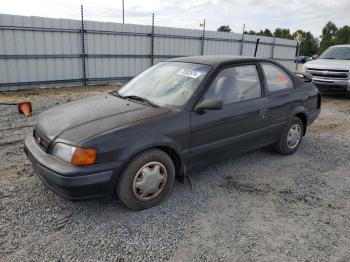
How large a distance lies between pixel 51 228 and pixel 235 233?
1.74 meters

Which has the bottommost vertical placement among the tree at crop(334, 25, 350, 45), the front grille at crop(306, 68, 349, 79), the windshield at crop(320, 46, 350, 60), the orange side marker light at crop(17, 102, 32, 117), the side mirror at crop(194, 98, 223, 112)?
the orange side marker light at crop(17, 102, 32, 117)

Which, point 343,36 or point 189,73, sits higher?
point 343,36

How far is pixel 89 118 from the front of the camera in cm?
329

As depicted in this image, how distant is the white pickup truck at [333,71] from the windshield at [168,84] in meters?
7.61

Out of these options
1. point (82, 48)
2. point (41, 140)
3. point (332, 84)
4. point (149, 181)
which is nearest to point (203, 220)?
point (149, 181)

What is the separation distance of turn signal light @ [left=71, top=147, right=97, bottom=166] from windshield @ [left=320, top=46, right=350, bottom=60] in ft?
34.4

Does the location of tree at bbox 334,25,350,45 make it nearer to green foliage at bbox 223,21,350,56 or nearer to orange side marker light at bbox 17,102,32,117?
green foliage at bbox 223,21,350,56

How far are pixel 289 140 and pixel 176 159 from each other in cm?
234

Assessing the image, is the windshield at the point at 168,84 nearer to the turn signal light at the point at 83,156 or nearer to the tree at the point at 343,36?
the turn signal light at the point at 83,156

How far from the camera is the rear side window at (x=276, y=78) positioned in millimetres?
4445

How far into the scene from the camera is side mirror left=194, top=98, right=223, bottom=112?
3.39 metres

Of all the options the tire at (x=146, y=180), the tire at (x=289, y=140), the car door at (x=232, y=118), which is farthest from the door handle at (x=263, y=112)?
the tire at (x=146, y=180)

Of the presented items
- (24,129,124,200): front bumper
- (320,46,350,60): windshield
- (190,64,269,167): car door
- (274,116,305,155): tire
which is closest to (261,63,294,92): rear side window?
(190,64,269,167): car door

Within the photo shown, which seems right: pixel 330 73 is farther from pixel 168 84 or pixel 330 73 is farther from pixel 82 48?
pixel 82 48
